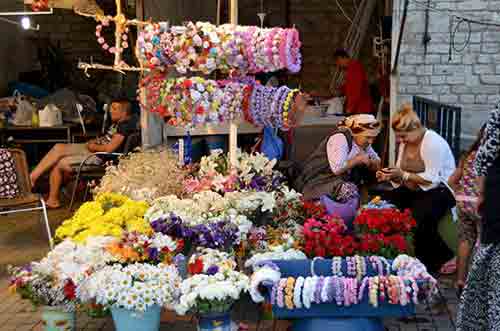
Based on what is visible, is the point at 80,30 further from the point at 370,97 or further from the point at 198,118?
the point at 198,118

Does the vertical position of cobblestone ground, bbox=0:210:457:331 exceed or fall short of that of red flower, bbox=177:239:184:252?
it falls short

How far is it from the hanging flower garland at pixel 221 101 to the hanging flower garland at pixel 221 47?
5.0 inches

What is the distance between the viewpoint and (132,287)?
4133 millimetres

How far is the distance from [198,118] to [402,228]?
5.28ft

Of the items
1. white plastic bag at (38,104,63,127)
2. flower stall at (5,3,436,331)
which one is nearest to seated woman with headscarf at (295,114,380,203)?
flower stall at (5,3,436,331)

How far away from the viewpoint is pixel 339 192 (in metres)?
5.69

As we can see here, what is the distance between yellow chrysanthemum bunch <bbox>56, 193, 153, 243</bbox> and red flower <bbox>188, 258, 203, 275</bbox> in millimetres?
575

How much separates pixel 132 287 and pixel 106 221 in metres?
1.06

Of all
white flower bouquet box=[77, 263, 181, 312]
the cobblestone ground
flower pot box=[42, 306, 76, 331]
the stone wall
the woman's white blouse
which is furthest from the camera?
the stone wall

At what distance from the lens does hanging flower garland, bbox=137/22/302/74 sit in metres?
4.93

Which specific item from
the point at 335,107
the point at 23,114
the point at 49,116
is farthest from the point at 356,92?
the point at 23,114

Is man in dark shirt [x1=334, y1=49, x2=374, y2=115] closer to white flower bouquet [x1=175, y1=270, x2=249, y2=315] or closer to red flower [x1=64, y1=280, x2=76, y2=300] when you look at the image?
white flower bouquet [x1=175, y1=270, x2=249, y2=315]

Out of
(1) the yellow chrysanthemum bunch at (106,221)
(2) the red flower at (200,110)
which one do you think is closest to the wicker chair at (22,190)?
(1) the yellow chrysanthemum bunch at (106,221)

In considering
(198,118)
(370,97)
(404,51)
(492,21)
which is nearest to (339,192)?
(198,118)
